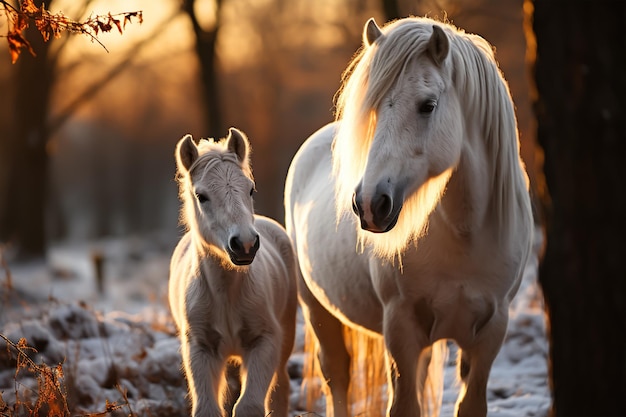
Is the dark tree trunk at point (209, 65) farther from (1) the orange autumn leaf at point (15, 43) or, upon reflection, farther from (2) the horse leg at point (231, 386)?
(1) the orange autumn leaf at point (15, 43)

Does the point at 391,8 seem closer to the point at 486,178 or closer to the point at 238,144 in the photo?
the point at 238,144

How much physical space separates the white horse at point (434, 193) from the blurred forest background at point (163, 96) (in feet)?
3.14

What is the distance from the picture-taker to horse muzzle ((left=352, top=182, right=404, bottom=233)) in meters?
3.49

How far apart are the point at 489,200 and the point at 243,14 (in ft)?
120

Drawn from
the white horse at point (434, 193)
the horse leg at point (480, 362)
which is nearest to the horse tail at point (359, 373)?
the white horse at point (434, 193)

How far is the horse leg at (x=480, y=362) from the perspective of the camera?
164 inches

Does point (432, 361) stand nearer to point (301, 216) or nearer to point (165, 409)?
point (301, 216)

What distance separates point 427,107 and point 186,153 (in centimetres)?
154

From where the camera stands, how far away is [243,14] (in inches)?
1553

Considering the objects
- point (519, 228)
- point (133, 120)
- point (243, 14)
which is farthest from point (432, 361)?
point (133, 120)

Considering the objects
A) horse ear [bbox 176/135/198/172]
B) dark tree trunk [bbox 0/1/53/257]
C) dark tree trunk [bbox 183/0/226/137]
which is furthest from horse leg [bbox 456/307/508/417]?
dark tree trunk [bbox 0/1/53/257]

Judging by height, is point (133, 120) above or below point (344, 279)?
above

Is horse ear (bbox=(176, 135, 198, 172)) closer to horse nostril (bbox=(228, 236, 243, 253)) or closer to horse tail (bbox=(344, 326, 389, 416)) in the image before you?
A: horse nostril (bbox=(228, 236, 243, 253))

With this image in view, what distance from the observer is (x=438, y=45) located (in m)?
3.88
